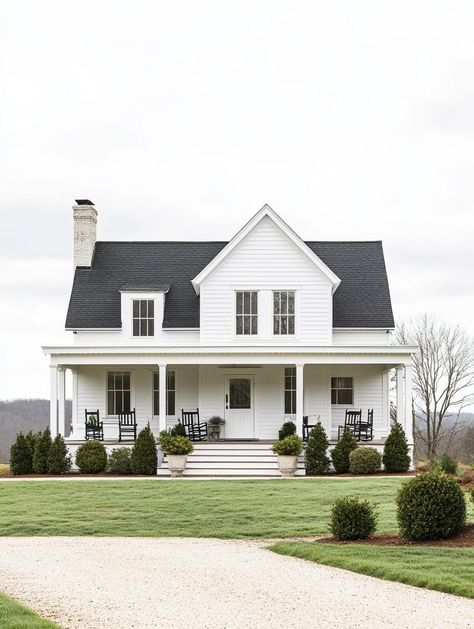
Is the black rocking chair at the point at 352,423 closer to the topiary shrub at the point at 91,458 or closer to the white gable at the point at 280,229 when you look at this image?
the white gable at the point at 280,229

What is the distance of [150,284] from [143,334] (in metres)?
2.13

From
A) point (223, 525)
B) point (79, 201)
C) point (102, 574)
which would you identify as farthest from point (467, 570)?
point (79, 201)

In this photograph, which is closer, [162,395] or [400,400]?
[162,395]

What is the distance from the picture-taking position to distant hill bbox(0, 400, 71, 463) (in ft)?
250

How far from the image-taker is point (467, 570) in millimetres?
12961

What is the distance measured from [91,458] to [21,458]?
8.15 feet

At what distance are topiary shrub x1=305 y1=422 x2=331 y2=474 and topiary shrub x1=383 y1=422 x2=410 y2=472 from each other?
1850 mm

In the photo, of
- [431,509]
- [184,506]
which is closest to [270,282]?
[184,506]

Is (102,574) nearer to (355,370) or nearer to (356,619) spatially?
(356,619)

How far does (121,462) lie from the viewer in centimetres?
3062

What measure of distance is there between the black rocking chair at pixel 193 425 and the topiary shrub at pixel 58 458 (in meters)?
4.55

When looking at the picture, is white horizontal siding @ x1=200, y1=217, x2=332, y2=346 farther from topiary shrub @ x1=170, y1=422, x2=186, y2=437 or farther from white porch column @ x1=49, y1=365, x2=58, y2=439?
white porch column @ x1=49, y1=365, x2=58, y2=439

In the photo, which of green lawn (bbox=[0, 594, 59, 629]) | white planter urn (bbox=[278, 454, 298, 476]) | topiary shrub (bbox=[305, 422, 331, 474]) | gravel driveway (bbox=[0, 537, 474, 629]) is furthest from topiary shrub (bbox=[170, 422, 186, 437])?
green lawn (bbox=[0, 594, 59, 629])

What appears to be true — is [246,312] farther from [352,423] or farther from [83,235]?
[83,235]
